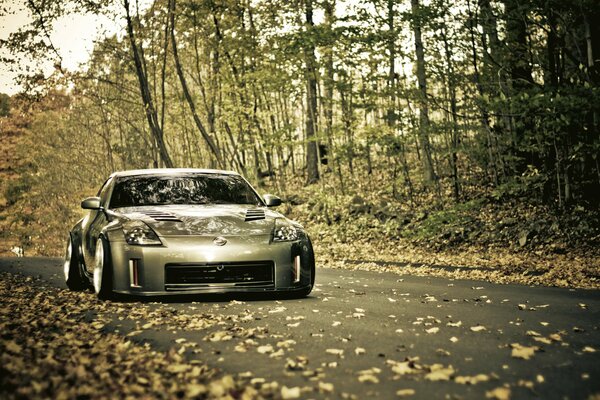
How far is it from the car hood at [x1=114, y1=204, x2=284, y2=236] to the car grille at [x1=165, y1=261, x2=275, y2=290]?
36 cm

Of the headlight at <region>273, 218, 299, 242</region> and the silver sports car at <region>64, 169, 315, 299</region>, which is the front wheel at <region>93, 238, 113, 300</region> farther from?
the headlight at <region>273, 218, 299, 242</region>

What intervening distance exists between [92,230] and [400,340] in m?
4.62

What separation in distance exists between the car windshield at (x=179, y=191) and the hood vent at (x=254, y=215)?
2.30ft

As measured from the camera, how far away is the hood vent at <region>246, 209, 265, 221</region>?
297 inches

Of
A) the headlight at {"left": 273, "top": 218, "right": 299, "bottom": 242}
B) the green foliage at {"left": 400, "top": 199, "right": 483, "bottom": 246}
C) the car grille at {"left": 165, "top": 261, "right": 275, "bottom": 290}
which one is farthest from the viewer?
the green foliage at {"left": 400, "top": 199, "right": 483, "bottom": 246}

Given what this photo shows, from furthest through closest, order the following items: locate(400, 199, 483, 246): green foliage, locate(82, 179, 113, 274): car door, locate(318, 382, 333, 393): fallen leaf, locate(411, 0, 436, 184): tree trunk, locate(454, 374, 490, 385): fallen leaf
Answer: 1. locate(400, 199, 483, 246): green foliage
2. locate(411, 0, 436, 184): tree trunk
3. locate(82, 179, 113, 274): car door
4. locate(454, 374, 490, 385): fallen leaf
5. locate(318, 382, 333, 393): fallen leaf

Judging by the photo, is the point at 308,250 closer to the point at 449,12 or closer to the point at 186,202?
the point at 186,202

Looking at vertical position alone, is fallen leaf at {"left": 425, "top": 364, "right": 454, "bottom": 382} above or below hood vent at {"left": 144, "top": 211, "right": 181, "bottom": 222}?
below

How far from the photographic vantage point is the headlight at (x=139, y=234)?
694cm

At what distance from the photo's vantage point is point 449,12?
1642 centimetres

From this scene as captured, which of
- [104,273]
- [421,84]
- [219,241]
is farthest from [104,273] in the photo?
[421,84]

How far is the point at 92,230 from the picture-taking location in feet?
26.8

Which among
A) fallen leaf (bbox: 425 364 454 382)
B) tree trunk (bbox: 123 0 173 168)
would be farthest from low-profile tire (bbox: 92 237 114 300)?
tree trunk (bbox: 123 0 173 168)

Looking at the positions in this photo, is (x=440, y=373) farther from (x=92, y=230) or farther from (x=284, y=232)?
(x=92, y=230)
